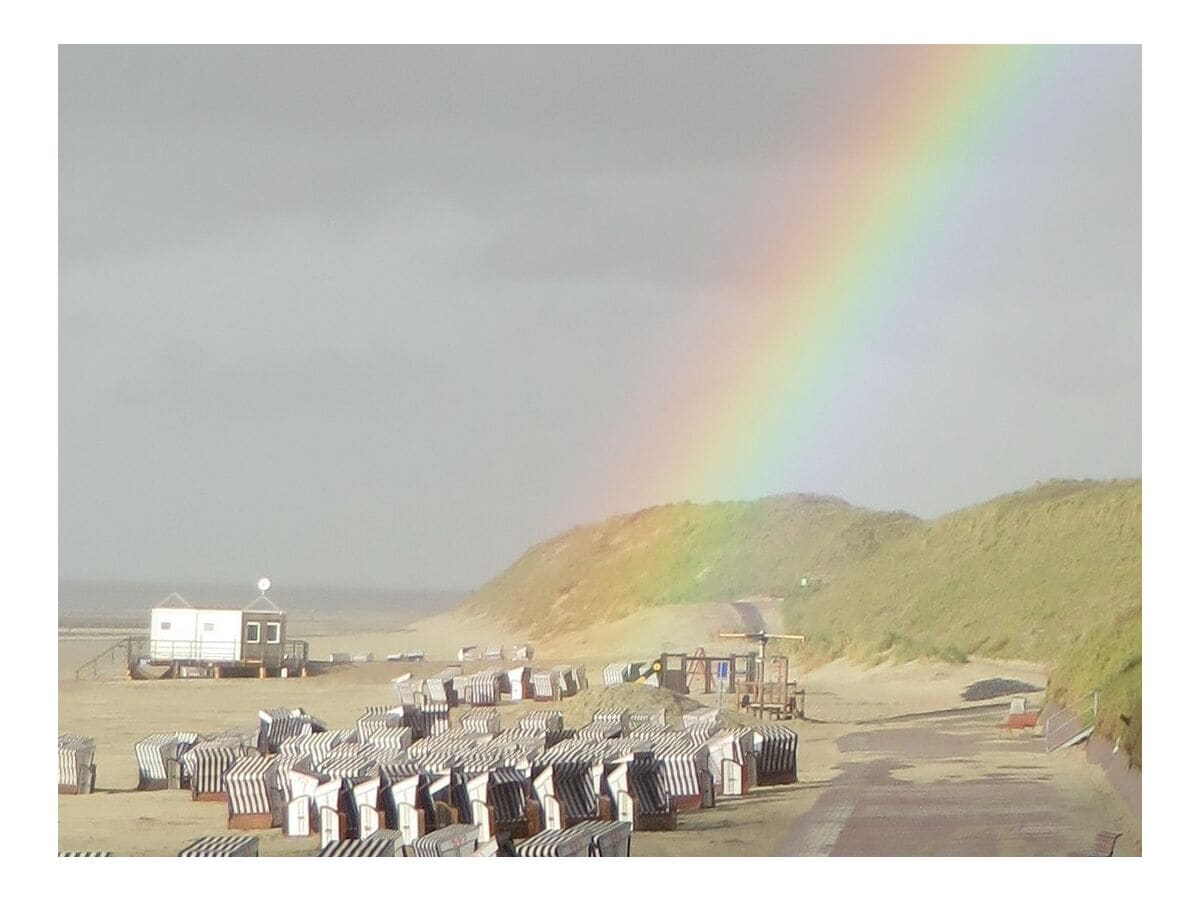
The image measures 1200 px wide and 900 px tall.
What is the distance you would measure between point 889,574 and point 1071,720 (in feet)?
32.4

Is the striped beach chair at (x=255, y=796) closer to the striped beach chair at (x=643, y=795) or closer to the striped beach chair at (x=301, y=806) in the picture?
the striped beach chair at (x=301, y=806)

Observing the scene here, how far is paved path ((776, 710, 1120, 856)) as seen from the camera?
19938 millimetres

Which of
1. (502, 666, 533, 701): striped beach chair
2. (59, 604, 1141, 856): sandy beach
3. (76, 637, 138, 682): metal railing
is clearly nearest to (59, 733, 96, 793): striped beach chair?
(59, 604, 1141, 856): sandy beach

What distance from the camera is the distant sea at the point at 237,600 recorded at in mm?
27578

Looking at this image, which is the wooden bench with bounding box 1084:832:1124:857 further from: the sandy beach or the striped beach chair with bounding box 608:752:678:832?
the striped beach chair with bounding box 608:752:678:832

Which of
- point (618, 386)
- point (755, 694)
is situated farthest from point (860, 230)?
point (755, 694)

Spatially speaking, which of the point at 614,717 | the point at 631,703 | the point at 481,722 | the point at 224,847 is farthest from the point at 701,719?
the point at 224,847

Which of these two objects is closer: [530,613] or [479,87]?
[479,87]

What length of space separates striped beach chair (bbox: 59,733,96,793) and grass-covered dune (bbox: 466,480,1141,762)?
10.5 metres

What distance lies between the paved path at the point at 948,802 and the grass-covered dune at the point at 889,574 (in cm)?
191

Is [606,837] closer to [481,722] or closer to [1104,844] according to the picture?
[1104,844]

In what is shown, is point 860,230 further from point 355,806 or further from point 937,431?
point 355,806
